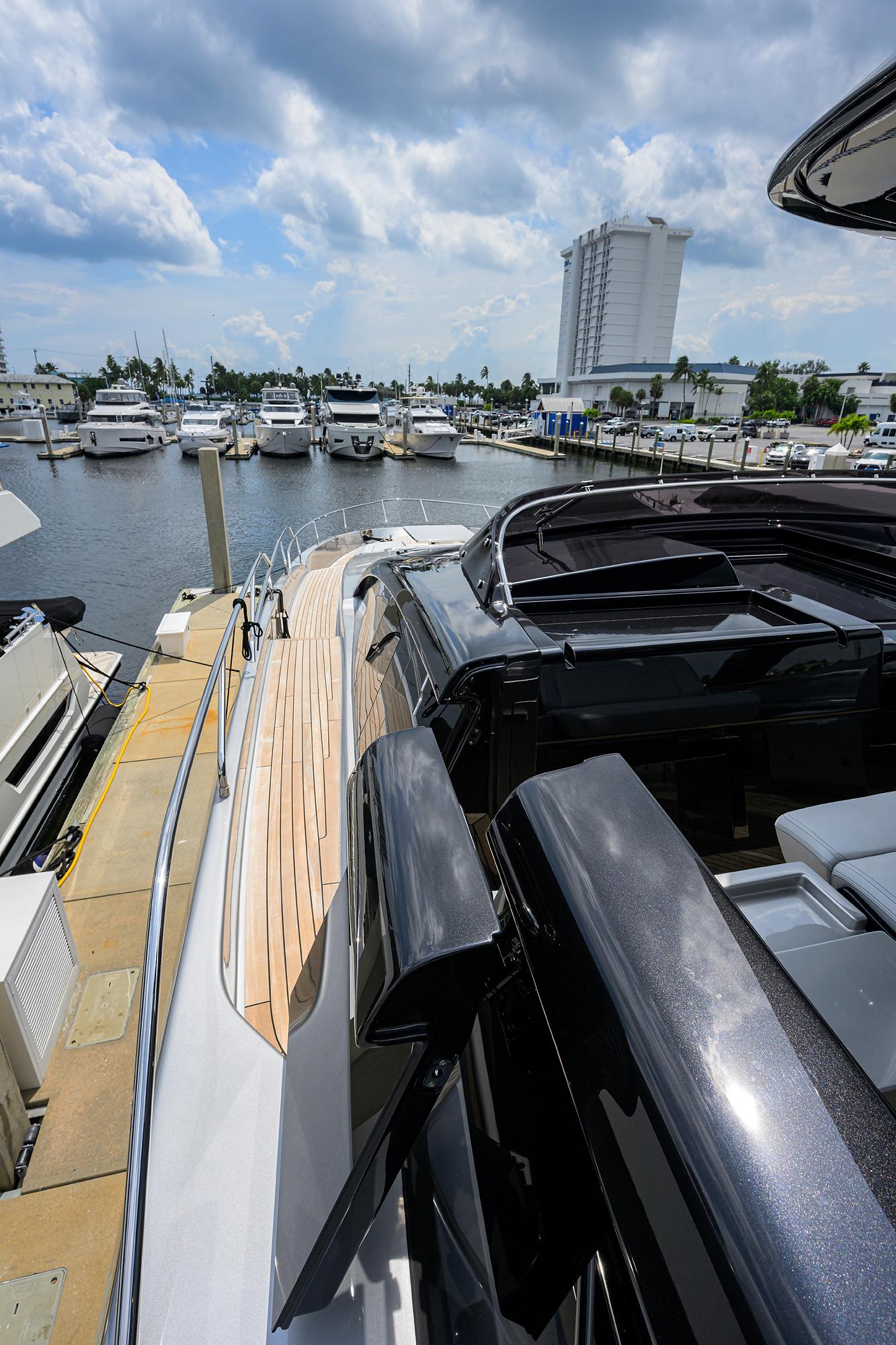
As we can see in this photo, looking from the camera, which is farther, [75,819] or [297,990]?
[75,819]

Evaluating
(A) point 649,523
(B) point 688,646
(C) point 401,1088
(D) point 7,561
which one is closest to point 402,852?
(C) point 401,1088

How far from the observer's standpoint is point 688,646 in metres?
1.72

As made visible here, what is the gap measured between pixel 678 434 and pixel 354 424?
2772 centimetres

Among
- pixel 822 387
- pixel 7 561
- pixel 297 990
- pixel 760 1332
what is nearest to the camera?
pixel 760 1332

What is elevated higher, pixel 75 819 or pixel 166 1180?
pixel 166 1180

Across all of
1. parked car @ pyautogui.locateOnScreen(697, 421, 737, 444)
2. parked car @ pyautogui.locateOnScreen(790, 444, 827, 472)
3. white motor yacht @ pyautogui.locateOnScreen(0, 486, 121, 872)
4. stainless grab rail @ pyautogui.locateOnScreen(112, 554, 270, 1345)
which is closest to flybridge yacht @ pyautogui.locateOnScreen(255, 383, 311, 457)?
parked car @ pyautogui.locateOnScreen(790, 444, 827, 472)

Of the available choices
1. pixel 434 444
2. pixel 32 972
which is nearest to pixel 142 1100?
pixel 32 972

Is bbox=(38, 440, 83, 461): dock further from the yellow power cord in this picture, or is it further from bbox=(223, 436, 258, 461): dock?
the yellow power cord

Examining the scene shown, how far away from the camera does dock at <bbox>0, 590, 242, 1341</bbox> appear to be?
269 cm

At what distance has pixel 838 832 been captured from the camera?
4.94 ft

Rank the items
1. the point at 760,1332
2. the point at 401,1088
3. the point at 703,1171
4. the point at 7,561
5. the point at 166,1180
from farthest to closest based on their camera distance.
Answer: the point at 7,561
the point at 166,1180
the point at 401,1088
the point at 703,1171
the point at 760,1332

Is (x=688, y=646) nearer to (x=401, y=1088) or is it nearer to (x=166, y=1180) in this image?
(x=401, y=1088)

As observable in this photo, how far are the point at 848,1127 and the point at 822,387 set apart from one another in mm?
104489

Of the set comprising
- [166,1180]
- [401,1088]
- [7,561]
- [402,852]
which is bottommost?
[7,561]
